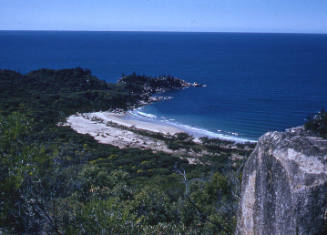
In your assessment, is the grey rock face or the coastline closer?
Answer: the grey rock face

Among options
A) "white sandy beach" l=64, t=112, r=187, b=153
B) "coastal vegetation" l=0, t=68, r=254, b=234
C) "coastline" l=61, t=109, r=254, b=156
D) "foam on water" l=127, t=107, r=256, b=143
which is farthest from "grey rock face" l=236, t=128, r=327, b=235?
"foam on water" l=127, t=107, r=256, b=143

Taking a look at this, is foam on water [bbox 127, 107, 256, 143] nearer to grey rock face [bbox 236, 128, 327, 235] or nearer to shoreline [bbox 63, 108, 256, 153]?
shoreline [bbox 63, 108, 256, 153]

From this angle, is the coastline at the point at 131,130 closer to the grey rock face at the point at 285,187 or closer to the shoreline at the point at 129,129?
the shoreline at the point at 129,129

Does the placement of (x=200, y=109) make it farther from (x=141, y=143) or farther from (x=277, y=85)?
(x=277, y=85)

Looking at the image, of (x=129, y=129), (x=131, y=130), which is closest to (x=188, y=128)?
(x=131, y=130)

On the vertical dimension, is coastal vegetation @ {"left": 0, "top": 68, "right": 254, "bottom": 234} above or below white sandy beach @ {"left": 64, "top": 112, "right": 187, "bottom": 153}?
above

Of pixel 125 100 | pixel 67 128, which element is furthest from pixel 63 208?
pixel 125 100
